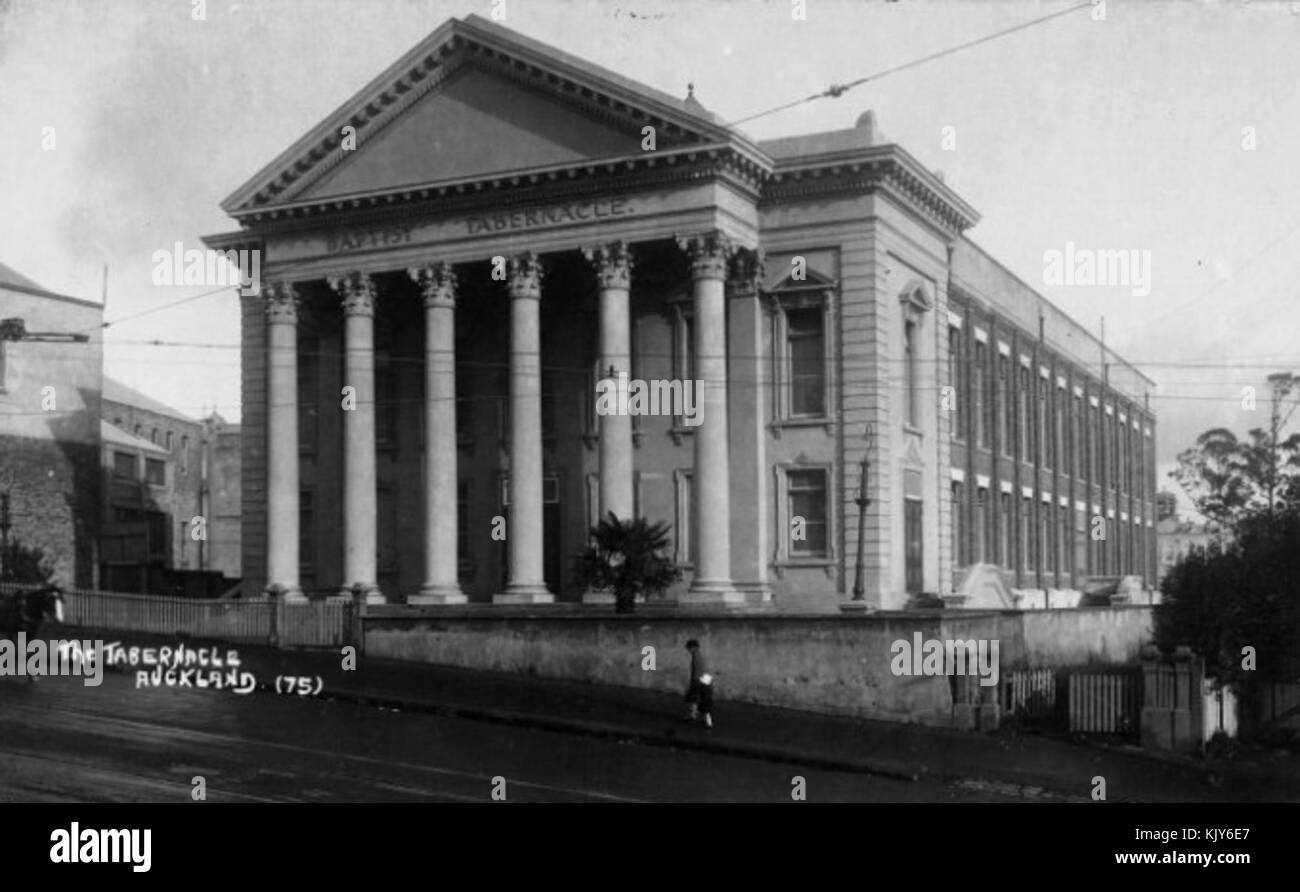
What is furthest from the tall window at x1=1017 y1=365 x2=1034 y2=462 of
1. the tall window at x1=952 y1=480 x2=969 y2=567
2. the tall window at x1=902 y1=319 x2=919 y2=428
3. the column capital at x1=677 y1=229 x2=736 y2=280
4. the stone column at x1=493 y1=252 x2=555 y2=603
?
the stone column at x1=493 y1=252 x2=555 y2=603

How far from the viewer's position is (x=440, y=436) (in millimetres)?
37125

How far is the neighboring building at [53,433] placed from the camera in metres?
38.3

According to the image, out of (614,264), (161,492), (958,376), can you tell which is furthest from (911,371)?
(161,492)

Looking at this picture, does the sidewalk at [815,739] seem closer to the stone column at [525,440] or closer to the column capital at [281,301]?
the stone column at [525,440]

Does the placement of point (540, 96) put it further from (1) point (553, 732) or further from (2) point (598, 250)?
(1) point (553, 732)

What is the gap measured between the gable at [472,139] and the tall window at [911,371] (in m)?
8.64

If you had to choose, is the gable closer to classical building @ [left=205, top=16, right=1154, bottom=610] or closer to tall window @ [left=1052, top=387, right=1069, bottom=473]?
classical building @ [left=205, top=16, right=1154, bottom=610]

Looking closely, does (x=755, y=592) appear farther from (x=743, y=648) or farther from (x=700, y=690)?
(x=700, y=690)

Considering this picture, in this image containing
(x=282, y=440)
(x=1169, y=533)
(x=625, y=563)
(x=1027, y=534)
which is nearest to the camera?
(x=625, y=563)

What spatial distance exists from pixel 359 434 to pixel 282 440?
2.37 metres

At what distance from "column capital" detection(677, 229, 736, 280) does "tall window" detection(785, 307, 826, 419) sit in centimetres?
284

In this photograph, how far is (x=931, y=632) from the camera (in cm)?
2648

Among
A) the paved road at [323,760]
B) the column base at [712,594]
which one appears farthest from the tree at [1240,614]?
the column base at [712,594]
